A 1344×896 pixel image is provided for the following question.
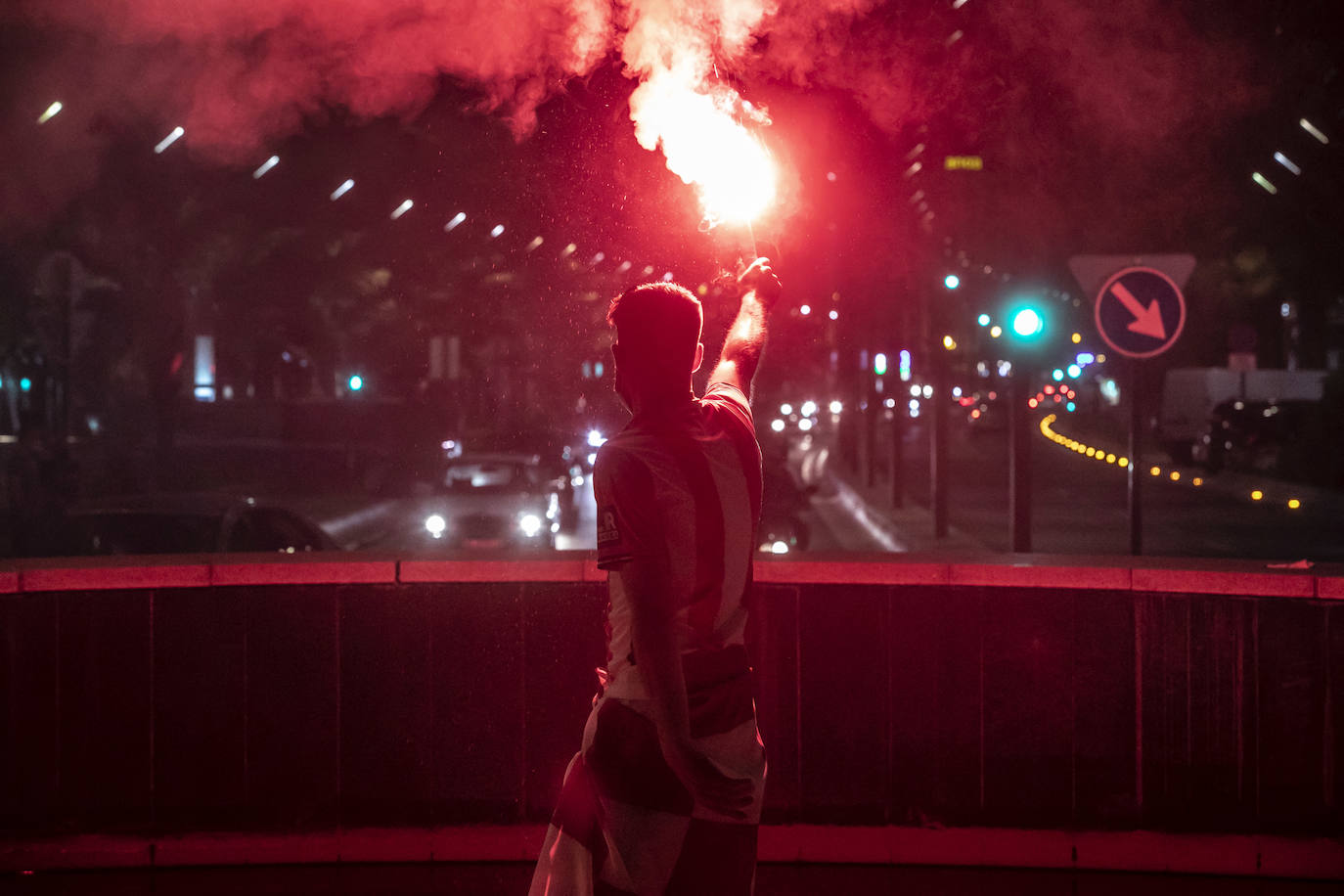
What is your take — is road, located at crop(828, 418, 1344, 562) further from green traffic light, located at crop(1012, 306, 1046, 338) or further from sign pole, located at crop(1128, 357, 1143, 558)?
sign pole, located at crop(1128, 357, 1143, 558)

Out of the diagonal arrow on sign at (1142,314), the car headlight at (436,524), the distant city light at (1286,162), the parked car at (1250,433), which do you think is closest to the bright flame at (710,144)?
the diagonal arrow on sign at (1142,314)

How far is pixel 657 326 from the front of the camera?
2.88m

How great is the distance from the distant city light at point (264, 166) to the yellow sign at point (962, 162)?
960cm

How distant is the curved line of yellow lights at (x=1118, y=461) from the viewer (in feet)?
94.7

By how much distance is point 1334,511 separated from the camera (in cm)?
2595

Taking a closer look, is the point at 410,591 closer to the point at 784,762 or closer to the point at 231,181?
the point at 784,762

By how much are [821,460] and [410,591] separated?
44157 millimetres

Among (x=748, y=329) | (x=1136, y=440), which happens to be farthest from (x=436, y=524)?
(x=748, y=329)

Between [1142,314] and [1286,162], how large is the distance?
22.6 metres

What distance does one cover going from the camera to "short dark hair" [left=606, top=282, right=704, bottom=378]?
288 centimetres

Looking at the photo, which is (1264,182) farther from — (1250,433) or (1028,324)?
(1028,324)

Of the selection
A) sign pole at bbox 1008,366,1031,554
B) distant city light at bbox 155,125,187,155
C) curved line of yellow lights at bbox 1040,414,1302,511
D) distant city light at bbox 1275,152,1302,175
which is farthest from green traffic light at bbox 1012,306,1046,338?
distant city light at bbox 1275,152,1302,175

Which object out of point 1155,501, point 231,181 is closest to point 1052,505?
point 1155,501

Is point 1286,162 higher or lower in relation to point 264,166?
higher
